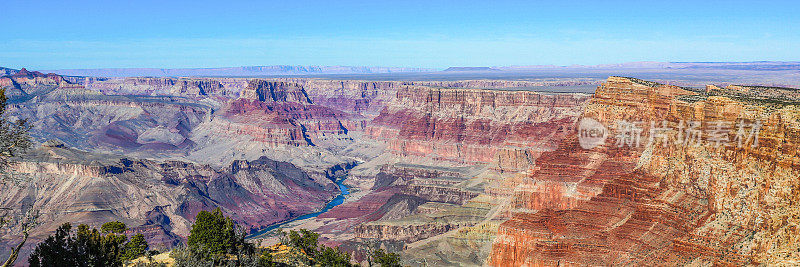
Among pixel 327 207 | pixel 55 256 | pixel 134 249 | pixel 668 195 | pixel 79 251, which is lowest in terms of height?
pixel 327 207

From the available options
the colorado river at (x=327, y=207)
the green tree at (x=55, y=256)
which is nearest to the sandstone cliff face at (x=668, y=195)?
the green tree at (x=55, y=256)

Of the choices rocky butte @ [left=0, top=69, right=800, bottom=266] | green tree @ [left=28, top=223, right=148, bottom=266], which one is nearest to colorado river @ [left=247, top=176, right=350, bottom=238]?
rocky butte @ [left=0, top=69, right=800, bottom=266]

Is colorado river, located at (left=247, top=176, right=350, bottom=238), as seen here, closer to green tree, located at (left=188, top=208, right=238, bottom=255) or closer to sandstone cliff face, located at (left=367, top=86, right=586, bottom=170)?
sandstone cliff face, located at (left=367, top=86, right=586, bottom=170)

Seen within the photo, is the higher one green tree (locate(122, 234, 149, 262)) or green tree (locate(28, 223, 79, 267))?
green tree (locate(28, 223, 79, 267))

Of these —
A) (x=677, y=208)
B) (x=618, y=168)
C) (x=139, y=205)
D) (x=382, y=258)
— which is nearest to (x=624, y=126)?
(x=618, y=168)

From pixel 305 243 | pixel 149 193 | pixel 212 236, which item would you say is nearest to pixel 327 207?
pixel 149 193

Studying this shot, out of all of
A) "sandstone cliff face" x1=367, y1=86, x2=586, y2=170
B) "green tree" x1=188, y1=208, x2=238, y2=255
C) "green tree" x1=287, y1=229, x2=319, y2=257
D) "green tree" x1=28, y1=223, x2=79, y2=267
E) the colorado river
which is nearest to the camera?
"green tree" x1=28, y1=223, x2=79, y2=267

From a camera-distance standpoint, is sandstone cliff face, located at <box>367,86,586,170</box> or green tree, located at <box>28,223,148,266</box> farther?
sandstone cliff face, located at <box>367,86,586,170</box>

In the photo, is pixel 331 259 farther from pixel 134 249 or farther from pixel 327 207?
pixel 327 207
